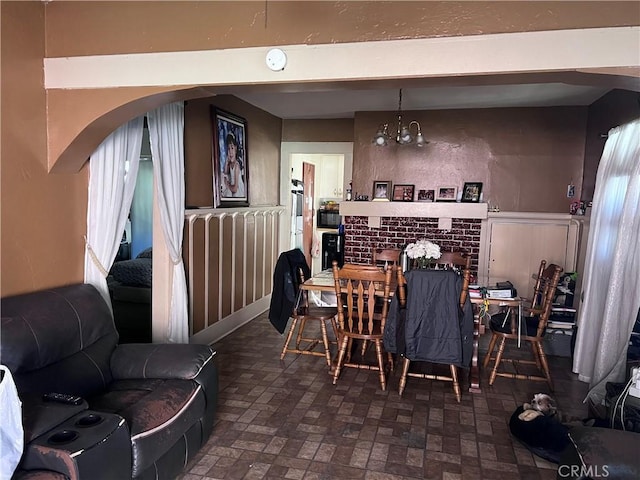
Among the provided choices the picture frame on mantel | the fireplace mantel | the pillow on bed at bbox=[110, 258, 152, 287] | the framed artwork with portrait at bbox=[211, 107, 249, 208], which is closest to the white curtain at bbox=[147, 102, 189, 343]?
the framed artwork with portrait at bbox=[211, 107, 249, 208]

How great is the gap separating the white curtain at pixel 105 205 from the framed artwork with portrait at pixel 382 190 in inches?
117

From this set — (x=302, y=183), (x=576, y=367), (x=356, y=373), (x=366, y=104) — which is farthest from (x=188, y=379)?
(x=302, y=183)

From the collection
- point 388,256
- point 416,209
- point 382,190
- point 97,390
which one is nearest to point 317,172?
point 382,190

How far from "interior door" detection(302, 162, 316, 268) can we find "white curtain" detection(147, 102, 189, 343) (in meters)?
3.39

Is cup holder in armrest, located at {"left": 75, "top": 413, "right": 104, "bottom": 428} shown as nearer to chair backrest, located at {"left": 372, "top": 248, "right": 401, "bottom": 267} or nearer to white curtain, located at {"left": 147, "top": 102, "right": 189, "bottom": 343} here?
white curtain, located at {"left": 147, "top": 102, "right": 189, "bottom": 343}

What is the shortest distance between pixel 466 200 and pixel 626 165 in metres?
1.99

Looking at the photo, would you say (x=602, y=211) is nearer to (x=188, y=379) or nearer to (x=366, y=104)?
(x=366, y=104)

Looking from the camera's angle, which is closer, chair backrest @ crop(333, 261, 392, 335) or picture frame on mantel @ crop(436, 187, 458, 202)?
chair backrest @ crop(333, 261, 392, 335)

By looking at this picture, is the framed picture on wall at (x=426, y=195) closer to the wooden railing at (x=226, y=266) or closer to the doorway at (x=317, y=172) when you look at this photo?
the doorway at (x=317, y=172)

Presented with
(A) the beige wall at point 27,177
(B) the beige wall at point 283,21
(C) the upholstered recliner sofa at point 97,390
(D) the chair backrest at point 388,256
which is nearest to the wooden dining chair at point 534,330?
(D) the chair backrest at point 388,256

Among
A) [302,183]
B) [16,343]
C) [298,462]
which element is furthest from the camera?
[302,183]

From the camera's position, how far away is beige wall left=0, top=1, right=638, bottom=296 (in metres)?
2.12

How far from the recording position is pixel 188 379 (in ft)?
7.93

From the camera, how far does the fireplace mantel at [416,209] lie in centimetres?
498
